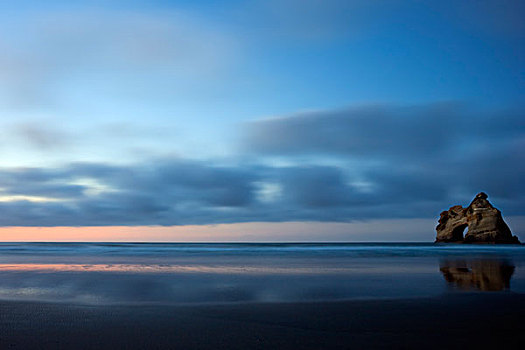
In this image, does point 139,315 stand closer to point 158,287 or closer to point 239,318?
point 239,318

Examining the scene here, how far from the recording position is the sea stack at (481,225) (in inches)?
2522

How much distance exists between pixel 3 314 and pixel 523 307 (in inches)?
356

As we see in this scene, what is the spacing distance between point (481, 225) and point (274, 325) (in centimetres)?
6989

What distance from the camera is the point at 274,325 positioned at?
587cm

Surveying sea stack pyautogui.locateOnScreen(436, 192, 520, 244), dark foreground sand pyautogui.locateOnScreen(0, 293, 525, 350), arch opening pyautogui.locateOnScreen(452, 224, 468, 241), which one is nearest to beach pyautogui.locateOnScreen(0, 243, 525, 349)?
dark foreground sand pyautogui.locateOnScreen(0, 293, 525, 350)

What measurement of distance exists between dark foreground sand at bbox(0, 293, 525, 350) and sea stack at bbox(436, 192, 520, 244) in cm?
6492

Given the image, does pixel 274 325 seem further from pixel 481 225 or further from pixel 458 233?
pixel 458 233

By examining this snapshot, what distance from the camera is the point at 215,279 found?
12.2m

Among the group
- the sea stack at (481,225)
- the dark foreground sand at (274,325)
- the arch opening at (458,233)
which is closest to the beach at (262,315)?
the dark foreground sand at (274,325)

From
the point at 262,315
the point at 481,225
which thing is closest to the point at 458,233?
the point at 481,225

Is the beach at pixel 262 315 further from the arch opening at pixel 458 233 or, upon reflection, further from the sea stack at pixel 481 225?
the arch opening at pixel 458 233

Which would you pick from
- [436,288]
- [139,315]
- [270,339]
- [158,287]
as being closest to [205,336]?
[270,339]

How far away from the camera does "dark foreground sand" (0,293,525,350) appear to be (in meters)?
4.88

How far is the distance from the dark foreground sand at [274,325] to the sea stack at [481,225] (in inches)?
2556
